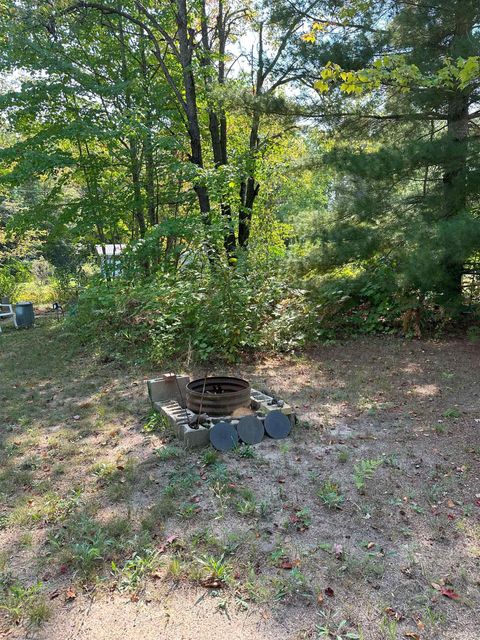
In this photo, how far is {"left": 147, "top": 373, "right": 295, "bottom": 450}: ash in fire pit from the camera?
3408 millimetres

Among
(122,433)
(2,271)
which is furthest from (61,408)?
(2,271)

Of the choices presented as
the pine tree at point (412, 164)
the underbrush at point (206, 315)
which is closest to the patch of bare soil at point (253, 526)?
the underbrush at point (206, 315)

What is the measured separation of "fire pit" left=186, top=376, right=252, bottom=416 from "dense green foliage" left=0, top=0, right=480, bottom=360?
165cm

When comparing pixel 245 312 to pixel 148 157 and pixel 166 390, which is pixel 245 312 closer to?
pixel 166 390

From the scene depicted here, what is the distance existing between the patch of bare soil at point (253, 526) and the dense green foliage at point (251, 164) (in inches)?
77.3

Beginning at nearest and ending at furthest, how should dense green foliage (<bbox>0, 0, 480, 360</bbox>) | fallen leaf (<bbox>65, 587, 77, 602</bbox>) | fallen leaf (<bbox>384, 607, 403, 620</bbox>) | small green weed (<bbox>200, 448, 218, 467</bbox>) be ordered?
1. fallen leaf (<bbox>384, 607, 403, 620</bbox>)
2. fallen leaf (<bbox>65, 587, 77, 602</bbox>)
3. small green weed (<bbox>200, 448, 218, 467</bbox>)
4. dense green foliage (<bbox>0, 0, 480, 360</bbox>)

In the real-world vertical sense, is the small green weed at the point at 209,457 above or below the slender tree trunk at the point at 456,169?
below

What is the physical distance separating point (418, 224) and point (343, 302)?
1842mm

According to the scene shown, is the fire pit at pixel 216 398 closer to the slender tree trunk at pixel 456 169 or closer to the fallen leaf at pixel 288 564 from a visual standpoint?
the fallen leaf at pixel 288 564

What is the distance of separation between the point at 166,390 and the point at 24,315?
6.16m

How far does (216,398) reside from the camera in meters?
3.61

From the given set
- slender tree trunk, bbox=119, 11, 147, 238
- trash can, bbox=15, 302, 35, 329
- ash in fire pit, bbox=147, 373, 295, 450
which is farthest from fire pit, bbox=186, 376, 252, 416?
trash can, bbox=15, 302, 35, 329

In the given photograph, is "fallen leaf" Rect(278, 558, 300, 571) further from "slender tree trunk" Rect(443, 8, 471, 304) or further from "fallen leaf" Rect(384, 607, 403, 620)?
"slender tree trunk" Rect(443, 8, 471, 304)

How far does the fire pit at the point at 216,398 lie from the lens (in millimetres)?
3621
